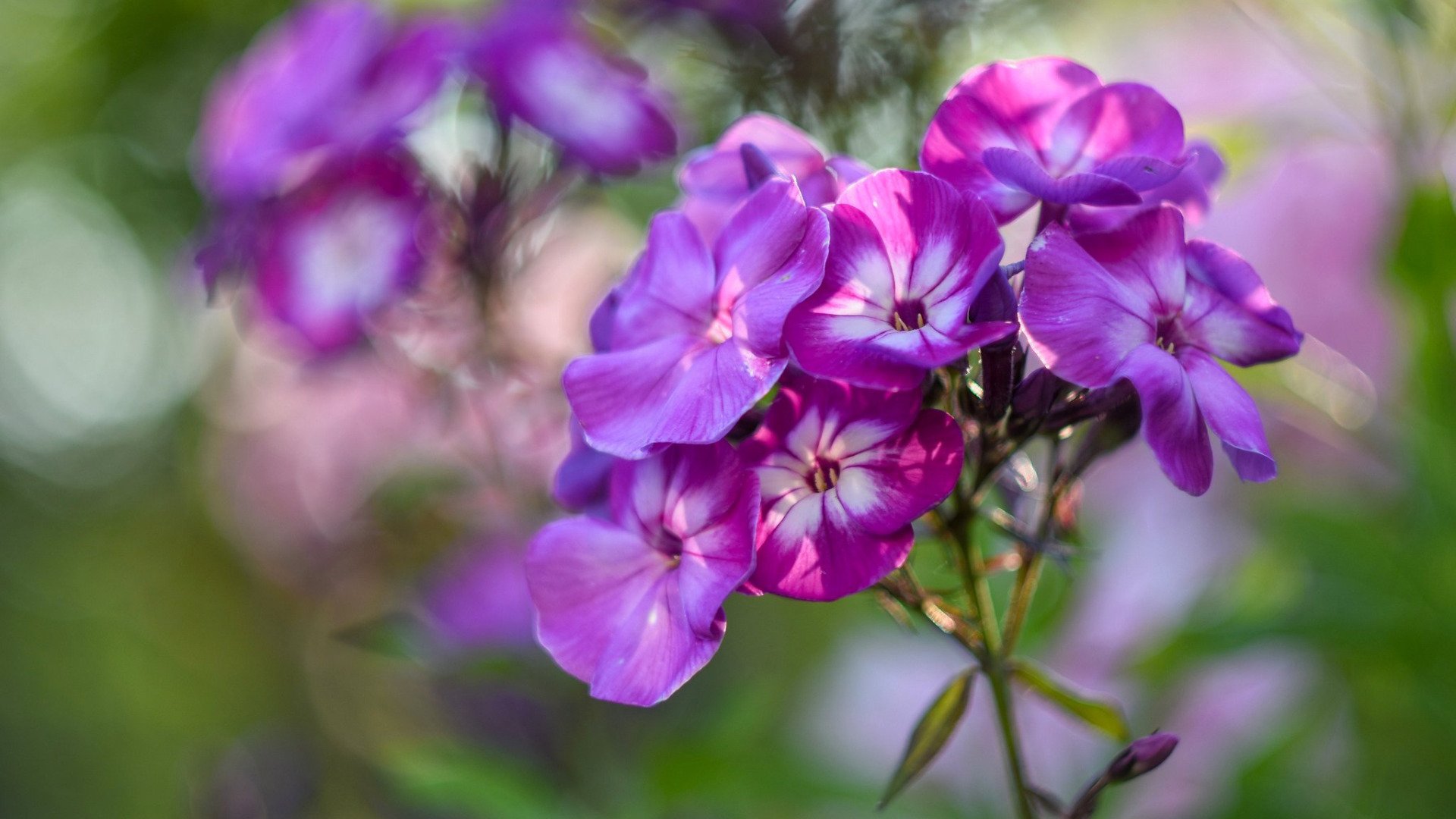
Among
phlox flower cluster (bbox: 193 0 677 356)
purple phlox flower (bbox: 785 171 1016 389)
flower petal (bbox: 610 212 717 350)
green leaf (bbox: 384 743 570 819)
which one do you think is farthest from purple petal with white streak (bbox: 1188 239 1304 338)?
green leaf (bbox: 384 743 570 819)

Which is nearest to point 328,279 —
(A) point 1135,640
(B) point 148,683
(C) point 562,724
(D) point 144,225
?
(C) point 562,724

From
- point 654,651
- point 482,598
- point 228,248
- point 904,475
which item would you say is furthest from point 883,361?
point 482,598

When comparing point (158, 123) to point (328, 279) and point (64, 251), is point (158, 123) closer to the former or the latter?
point (328, 279)

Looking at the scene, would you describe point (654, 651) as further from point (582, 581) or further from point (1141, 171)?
point (1141, 171)

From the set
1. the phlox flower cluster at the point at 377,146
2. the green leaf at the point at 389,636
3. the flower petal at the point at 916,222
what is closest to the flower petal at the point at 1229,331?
the flower petal at the point at 916,222

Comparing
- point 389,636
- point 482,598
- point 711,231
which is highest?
point 711,231

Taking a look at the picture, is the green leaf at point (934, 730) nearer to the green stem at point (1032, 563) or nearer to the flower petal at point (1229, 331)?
the green stem at point (1032, 563)

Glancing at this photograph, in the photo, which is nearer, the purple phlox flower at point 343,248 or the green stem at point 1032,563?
the green stem at point 1032,563
